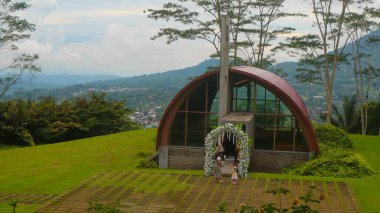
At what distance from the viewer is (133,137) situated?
31.3 meters

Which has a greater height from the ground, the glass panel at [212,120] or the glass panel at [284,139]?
the glass panel at [212,120]

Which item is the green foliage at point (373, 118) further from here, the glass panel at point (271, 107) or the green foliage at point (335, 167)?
the glass panel at point (271, 107)

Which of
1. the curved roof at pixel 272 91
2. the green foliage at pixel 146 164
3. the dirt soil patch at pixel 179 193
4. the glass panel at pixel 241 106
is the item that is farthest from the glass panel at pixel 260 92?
A: the green foliage at pixel 146 164

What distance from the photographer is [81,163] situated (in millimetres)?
22281

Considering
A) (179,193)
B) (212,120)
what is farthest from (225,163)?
(179,193)

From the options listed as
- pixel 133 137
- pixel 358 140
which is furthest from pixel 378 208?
pixel 133 137

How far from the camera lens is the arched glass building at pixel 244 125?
2205 centimetres

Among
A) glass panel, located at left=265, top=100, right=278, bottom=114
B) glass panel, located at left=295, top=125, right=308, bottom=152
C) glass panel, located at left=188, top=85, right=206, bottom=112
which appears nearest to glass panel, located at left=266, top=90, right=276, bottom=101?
glass panel, located at left=265, top=100, right=278, bottom=114

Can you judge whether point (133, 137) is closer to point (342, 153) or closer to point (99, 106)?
point (99, 106)

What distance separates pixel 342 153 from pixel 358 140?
10.3 metres

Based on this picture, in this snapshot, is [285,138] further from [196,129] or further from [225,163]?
[196,129]

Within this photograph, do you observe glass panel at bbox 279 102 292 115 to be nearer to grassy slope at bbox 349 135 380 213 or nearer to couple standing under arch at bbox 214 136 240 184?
couple standing under arch at bbox 214 136 240 184

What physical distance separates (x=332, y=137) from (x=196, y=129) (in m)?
9.19

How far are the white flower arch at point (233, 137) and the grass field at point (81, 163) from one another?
0.72m
